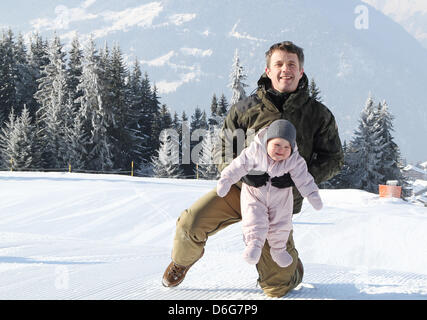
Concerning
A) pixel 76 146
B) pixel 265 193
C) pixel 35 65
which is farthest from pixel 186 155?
pixel 265 193

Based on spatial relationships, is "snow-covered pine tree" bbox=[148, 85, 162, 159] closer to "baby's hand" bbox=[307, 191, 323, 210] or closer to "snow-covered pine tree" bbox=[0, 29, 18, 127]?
"snow-covered pine tree" bbox=[0, 29, 18, 127]

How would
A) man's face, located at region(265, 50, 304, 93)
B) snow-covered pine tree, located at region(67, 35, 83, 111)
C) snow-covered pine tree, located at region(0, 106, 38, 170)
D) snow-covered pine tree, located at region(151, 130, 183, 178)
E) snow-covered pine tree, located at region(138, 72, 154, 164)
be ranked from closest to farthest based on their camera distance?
man's face, located at region(265, 50, 304, 93) < snow-covered pine tree, located at region(0, 106, 38, 170) < snow-covered pine tree, located at region(151, 130, 183, 178) < snow-covered pine tree, located at region(67, 35, 83, 111) < snow-covered pine tree, located at region(138, 72, 154, 164)

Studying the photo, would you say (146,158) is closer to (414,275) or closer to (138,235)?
(138,235)

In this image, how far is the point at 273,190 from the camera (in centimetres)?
310

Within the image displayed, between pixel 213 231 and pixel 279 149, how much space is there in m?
0.96

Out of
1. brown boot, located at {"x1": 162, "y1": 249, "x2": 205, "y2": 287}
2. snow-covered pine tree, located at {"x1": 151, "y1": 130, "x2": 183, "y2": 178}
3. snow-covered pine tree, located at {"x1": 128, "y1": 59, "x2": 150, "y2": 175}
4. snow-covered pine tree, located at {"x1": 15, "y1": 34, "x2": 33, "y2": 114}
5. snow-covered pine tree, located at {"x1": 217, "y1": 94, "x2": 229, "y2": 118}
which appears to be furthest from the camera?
snow-covered pine tree, located at {"x1": 15, "y1": 34, "x2": 33, "y2": 114}

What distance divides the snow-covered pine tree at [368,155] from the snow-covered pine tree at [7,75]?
33.5 metres

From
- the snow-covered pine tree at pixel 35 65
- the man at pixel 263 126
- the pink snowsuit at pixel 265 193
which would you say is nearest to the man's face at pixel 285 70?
the man at pixel 263 126

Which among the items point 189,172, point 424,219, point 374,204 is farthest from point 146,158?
point 424,219

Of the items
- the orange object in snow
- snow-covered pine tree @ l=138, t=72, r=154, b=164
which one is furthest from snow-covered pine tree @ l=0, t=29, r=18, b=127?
the orange object in snow

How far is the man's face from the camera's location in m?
3.23

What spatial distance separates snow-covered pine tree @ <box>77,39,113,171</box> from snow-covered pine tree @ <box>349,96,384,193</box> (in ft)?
67.8

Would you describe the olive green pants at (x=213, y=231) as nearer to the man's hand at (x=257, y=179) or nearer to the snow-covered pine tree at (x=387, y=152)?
the man's hand at (x=257, y=179)

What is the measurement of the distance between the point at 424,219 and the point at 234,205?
7792 mm
